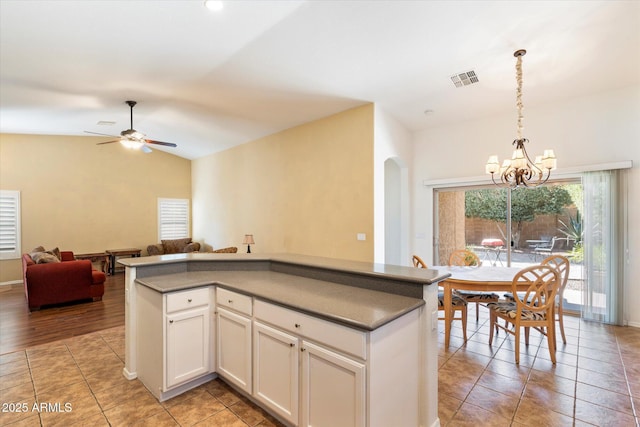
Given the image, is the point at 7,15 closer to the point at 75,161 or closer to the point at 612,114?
the point at 75,161

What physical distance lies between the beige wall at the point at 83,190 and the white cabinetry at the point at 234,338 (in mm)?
7015

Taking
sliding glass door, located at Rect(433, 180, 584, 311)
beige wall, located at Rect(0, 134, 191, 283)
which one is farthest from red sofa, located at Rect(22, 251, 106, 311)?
sliding glass door, located at Rect(433, 180, 584, 311)

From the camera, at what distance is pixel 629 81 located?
13.2ft

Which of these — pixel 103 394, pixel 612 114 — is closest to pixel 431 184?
pixel 612 114

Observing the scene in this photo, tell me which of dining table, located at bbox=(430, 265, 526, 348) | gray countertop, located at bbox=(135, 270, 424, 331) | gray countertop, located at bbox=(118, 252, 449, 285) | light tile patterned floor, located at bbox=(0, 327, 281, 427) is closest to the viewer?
gray countertop, located at bbox=(135, 270, 424, 331)

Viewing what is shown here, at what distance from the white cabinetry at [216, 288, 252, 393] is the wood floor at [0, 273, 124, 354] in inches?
100

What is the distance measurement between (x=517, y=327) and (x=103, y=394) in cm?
382

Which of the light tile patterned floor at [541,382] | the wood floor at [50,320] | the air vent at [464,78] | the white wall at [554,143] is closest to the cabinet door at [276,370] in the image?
the light tile patterned floor at [541,382]

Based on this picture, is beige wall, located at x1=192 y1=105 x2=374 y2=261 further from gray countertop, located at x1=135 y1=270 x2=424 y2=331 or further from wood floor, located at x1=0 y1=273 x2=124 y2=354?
wood floor, located at x1=0 y1=273 x2=124 y2=354

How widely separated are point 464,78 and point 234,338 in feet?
13.5

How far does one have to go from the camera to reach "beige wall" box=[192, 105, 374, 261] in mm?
4766

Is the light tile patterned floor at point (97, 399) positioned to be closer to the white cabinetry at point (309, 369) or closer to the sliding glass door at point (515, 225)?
the white cabinetry at point (309, 369)

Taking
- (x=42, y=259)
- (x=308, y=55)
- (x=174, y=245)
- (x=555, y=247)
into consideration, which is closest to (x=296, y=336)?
(x=308, y=55)

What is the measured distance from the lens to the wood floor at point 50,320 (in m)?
3.68
